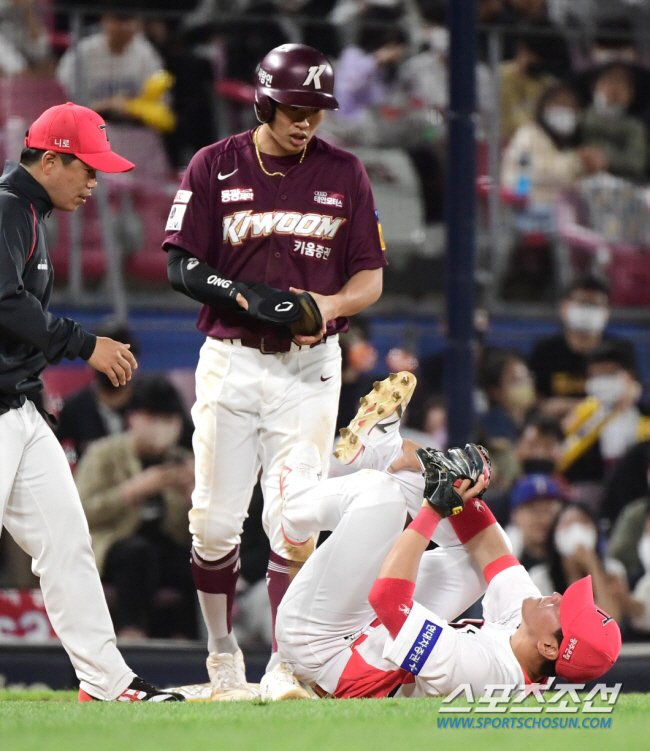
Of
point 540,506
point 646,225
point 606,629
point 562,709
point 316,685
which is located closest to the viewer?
point 562,709

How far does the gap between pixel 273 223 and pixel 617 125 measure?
479 cm

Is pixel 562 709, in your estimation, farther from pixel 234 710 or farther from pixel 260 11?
pixel 260 11

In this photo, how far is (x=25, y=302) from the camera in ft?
11.6

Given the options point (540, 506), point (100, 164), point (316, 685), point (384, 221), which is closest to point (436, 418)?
point (540, 506)

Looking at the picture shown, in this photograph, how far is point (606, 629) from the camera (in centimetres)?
359

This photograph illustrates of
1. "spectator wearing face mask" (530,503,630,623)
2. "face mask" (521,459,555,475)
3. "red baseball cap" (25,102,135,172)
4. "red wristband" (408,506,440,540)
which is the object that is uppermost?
"red baseball cap" (25,102,135,172)

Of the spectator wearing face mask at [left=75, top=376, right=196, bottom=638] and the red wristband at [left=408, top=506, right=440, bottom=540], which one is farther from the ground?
the red wristband at [left=408, top=506, right=440, bottom=540]

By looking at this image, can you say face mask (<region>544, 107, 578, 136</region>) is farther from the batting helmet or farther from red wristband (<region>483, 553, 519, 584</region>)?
red wristband (<region>483, 553, 519, 584</region>)

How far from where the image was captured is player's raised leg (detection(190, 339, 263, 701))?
411cm

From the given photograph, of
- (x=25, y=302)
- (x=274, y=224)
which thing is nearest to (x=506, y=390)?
(x=274, y=224)

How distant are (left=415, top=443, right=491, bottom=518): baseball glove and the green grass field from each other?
556mm

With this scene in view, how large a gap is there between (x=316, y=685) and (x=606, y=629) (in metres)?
0.94

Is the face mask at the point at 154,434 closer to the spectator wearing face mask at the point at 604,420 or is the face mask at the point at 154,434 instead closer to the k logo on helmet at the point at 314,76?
the spectator wearing face mask at the point at 604,420

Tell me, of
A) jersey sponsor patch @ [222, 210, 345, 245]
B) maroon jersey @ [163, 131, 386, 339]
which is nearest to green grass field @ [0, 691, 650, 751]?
maroon jersey @ [163, 131, 386, 339]
